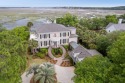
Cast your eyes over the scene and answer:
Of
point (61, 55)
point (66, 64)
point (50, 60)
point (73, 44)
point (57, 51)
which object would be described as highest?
point (73, 44)

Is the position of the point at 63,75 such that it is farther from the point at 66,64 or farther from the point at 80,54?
the point at 80,54

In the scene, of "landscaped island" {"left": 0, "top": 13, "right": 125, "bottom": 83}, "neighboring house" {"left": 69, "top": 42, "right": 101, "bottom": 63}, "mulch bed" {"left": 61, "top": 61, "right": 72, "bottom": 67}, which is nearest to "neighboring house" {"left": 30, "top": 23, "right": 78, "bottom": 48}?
"landscaped island" {"left": 0, "top": 13, "right": 125, "bottom": 83}

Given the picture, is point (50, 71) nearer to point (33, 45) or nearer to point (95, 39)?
point (33, 45)

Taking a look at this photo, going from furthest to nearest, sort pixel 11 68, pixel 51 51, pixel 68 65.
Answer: pixel 51 51, pixel 68 65, pixel 11 68

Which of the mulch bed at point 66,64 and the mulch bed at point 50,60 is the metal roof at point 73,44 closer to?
the mulch bed at point 66,64

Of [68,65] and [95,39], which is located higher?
[95,39]

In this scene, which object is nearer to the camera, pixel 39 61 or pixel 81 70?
pixel 81 70

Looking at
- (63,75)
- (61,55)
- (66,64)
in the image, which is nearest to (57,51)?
(61,55)

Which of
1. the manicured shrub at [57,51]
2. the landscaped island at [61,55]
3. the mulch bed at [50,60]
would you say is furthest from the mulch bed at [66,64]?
the manicured shrub at [57,51]

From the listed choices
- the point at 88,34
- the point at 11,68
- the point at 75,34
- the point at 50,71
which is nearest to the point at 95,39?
the point at 88,34

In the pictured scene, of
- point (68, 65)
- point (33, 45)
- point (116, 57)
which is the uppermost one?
point (116, 57)

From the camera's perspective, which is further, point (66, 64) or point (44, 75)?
point (66, 64)
